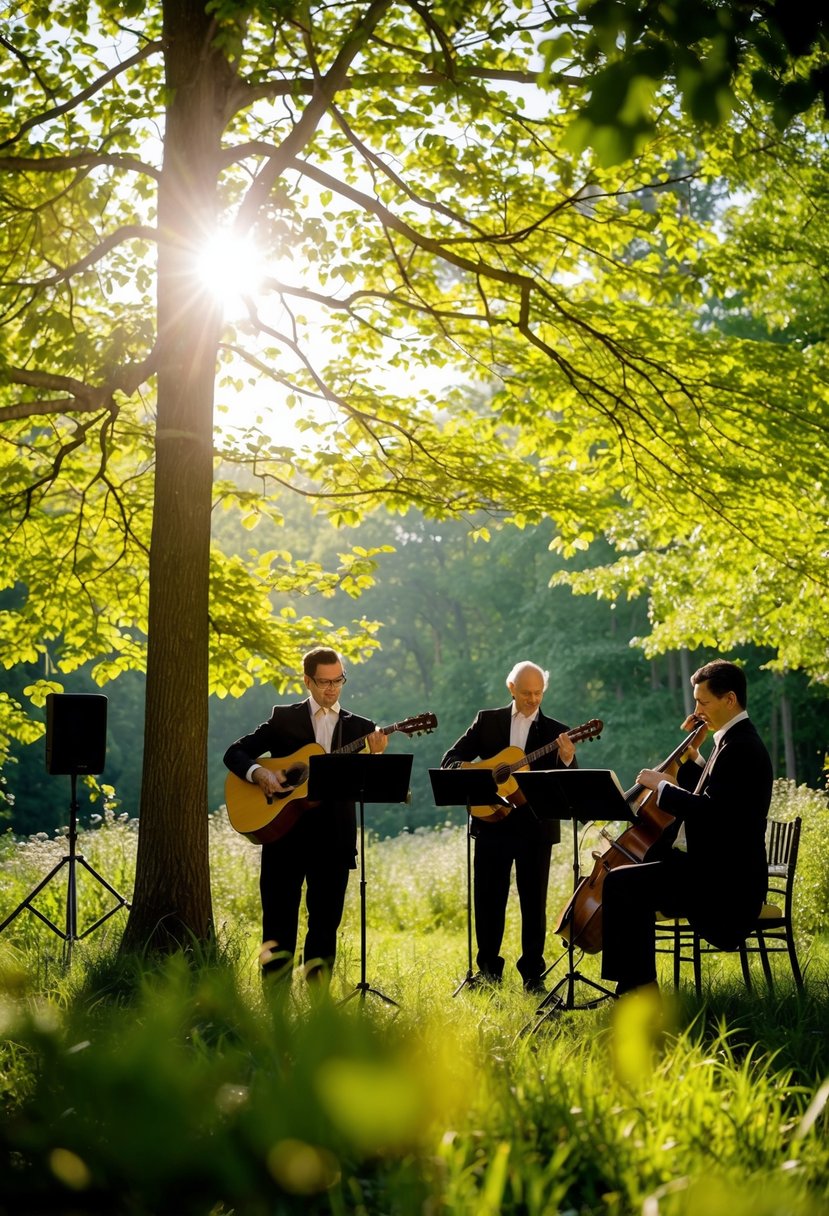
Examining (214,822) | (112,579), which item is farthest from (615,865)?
(214,822)

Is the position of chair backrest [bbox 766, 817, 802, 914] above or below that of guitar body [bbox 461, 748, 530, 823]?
below

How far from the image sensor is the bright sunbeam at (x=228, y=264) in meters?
8.02

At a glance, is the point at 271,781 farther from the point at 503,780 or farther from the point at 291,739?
the point at 503,780

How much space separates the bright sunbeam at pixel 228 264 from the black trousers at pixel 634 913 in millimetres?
4509

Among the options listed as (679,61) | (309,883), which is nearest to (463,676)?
(309,883)

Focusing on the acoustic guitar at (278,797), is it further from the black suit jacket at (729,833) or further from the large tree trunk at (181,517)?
the black suit jacket at (729,833)

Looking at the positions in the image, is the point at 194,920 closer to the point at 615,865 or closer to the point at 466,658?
the point at 615,865

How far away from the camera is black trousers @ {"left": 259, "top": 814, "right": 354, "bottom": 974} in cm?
717

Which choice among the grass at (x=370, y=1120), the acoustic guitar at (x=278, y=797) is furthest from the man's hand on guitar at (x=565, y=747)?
the grass at (x=370, y=1120)

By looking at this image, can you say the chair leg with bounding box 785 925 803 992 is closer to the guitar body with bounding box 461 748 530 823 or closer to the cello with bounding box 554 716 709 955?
the cello with bounding box 554 716 709 955

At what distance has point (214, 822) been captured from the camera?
15758 mm

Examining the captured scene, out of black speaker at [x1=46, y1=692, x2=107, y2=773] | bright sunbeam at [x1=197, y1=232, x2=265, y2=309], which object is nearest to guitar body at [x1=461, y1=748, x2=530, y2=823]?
black speaker at [x1=46, y1=692, x2=107, y2=773]

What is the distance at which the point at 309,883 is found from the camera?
732 cm

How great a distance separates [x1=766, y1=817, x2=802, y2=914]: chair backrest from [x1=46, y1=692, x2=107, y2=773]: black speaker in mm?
4685
